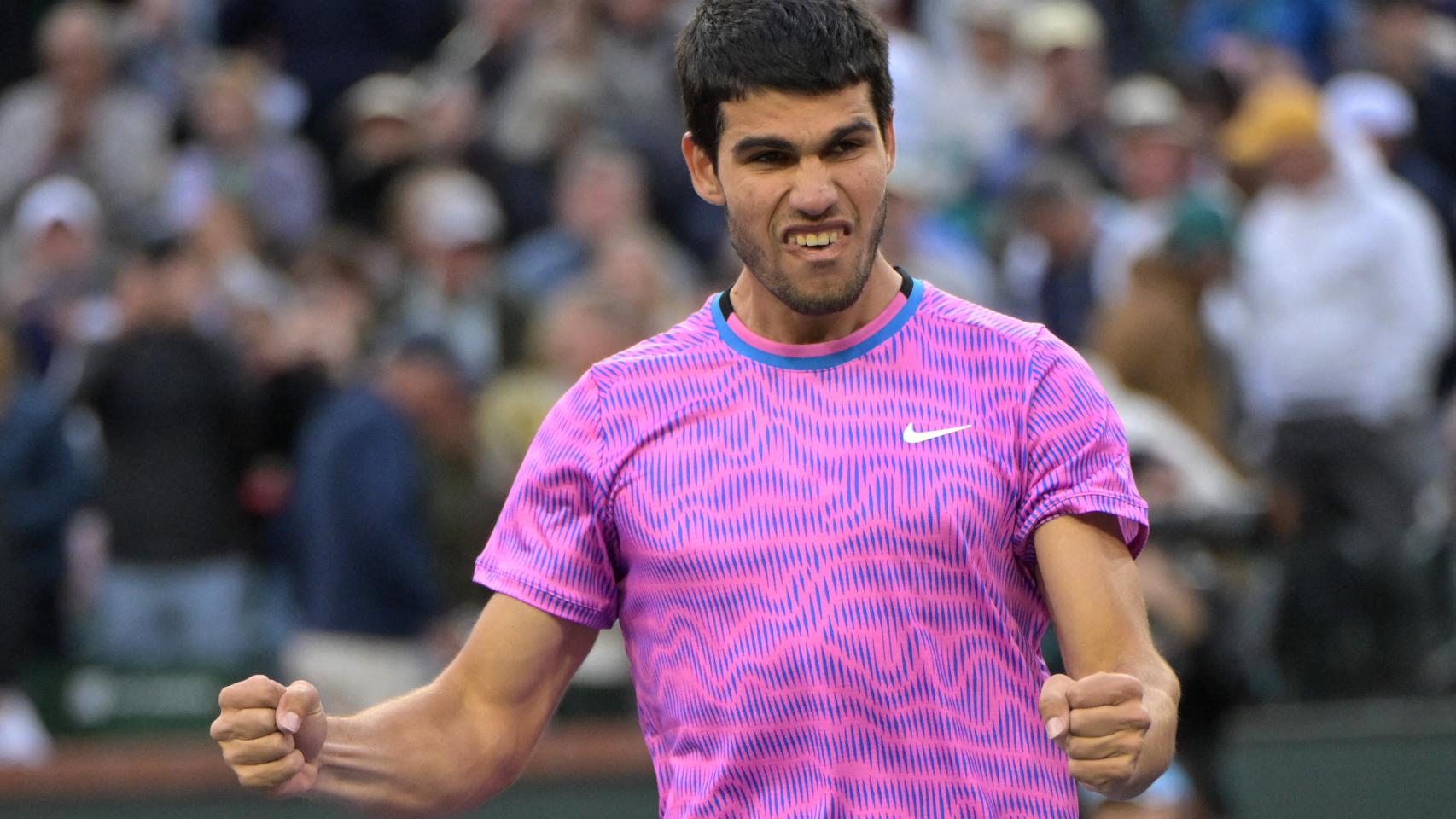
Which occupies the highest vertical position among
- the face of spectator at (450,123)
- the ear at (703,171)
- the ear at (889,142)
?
the ear at (889,142)

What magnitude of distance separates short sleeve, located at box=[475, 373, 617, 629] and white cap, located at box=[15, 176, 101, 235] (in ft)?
22.7

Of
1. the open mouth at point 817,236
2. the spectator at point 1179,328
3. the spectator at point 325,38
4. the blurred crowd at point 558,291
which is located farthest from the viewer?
the spectator at point 325,38

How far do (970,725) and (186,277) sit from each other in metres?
6.64

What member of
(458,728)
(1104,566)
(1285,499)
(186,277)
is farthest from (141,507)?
(1104,566)

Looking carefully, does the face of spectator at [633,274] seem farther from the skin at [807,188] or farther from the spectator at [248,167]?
the skin at [807,188]

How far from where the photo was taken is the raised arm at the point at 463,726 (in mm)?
3143

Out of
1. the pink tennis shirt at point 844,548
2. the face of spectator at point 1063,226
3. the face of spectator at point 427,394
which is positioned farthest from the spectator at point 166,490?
the pink tennis shirt at point 844,548

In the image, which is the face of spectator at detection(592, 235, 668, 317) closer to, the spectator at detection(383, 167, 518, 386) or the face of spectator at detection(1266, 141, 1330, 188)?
the spectator at detection(383, 167, 518, 386)

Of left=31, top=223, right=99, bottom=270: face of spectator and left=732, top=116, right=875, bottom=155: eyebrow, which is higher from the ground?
left=732, top=116, right=875, bottom=155: eyebrow

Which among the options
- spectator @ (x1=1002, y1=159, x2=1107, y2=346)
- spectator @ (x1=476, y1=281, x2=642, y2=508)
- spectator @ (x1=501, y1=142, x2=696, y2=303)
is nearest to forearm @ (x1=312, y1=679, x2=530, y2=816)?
spectator @ (x1=476, y1=281, x2=642, y2=508)

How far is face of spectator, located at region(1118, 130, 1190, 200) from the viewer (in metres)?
9.39

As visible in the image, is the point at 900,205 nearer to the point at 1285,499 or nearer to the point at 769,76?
the point at 1285,499

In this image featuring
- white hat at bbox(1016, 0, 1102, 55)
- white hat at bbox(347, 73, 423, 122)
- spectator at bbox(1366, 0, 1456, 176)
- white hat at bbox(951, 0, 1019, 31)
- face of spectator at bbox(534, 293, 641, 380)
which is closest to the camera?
face of spectator at bbox(534, 293, 641, 380)

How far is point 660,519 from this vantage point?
312 cm
